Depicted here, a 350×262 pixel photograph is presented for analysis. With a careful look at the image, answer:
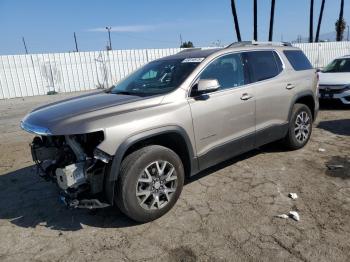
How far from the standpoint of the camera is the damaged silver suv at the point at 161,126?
325 cm

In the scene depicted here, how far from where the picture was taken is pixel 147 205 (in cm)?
359

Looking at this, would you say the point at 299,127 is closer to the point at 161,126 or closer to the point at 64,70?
the point at 161,126

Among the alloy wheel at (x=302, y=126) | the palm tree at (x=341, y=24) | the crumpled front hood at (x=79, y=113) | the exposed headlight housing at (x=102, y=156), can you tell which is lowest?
the alloy wheel at (x=302, y=126)

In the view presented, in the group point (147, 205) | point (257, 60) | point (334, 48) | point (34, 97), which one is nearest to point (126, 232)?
point (147, 205)

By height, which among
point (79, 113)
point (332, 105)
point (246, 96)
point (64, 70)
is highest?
point (79, 113)

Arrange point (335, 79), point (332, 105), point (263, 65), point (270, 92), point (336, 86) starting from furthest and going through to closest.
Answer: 1. point (332, 105)
2. point (335, 79)
3. point (336, 86)
4. point (263, 65)
5. point (270, 92)

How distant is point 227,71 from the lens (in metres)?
4.49

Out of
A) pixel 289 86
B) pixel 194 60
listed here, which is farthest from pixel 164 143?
pixel 289 86

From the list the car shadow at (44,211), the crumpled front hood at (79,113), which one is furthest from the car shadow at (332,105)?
the car shadow at (44,211)

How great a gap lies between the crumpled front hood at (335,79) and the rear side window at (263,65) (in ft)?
14.9

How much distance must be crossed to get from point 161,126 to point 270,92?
84.5 inches

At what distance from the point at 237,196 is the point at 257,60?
6.84 feet

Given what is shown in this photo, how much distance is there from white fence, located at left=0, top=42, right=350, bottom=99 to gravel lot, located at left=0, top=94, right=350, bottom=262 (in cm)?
1306

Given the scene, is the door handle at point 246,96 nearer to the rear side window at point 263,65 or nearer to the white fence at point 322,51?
the rear side window at point 263,65
